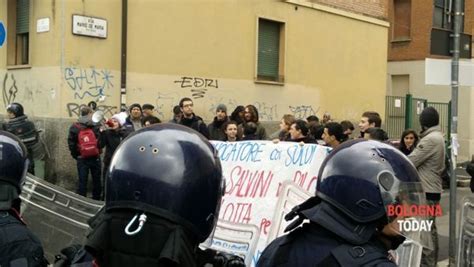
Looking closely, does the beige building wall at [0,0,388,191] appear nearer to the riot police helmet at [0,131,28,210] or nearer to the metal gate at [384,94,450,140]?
the metal gate at [384,94,450,140]

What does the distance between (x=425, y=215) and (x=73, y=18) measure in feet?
33.5

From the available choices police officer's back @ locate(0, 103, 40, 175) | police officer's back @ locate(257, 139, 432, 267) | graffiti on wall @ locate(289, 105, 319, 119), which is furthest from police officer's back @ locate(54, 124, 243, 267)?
graffiti on wall @ locate(289, 105, 319, 119)

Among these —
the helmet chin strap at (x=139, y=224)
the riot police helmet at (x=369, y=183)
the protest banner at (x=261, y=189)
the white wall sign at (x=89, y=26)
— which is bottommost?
the protest banner at (x=261, y=189)

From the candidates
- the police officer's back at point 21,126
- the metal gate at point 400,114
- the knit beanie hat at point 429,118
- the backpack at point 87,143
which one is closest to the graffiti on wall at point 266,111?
the backpack at point 87,143

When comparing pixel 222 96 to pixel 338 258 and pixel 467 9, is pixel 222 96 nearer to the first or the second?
pixel 338 258

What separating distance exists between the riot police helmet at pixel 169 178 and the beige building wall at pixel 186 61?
984cm

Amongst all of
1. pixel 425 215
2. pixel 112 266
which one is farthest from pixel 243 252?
pixel 112 266

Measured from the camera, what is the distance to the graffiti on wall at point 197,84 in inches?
520

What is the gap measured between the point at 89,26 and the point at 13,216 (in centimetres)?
952

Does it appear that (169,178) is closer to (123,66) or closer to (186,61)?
(123,66)

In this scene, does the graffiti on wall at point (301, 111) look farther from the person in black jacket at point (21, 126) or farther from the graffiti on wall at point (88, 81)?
the person in black jacket at point (21, 126)

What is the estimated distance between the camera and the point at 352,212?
2002mm

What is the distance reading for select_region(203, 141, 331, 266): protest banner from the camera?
5129 mm

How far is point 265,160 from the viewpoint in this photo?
579 cm
